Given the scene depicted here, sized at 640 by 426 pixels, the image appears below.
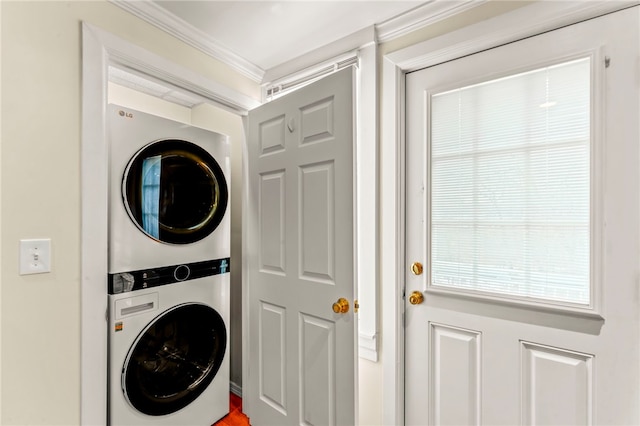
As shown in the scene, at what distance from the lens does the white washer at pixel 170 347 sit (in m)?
1.39

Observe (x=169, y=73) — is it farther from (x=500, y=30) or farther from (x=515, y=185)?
(x=515, y=185)

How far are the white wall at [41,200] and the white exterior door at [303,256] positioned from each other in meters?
0.84

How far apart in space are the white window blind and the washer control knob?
134cm

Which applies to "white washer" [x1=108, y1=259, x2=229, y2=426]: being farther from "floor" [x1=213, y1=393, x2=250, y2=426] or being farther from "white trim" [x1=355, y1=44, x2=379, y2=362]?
"white trim" [x1=355, y1=44, x2=379, y2=362]

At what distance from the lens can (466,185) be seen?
1.35 m

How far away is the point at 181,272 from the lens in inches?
64.9

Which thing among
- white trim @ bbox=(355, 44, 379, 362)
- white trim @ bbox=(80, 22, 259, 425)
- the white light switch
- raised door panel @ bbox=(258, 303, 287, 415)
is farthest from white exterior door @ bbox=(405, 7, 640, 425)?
the white light switch

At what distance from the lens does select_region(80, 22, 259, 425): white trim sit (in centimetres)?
121

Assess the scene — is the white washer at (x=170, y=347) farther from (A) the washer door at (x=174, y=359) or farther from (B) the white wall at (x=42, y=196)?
(B) the white wall at (x=42, y=196)

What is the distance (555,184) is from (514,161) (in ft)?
0.57

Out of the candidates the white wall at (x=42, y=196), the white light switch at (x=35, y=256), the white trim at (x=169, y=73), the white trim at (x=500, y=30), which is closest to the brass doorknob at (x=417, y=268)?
the white trim at (x=500, y=30)

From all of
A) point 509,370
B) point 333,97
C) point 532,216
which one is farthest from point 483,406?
point 333,97

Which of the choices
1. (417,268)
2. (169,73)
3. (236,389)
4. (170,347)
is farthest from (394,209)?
(236,389)

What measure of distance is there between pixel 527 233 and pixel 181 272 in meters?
1.73
